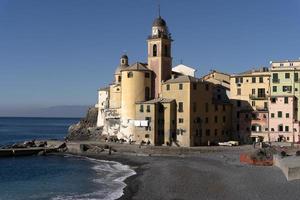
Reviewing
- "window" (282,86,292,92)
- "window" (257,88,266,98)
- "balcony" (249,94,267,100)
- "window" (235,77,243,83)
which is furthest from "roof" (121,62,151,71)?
"window" (282,86,292,92)

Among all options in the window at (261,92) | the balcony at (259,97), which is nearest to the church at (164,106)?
the balcony at (259,97)

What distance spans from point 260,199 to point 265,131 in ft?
147

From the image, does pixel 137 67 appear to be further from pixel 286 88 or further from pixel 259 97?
pixel 286 88

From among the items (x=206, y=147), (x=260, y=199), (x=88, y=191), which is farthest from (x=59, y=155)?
(x=260, y=199)

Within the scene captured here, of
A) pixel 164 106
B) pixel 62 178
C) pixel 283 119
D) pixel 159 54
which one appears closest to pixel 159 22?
pixel 159 54

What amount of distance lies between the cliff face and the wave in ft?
85.0

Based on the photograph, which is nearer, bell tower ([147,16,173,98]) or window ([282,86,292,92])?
window ([282,86,292,92])

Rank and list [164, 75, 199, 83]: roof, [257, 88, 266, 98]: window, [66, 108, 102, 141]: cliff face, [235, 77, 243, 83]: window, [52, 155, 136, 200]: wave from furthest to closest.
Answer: [66, 108, 102, 141]: cliff face < [235, 77, 243, 83]: window < [257, 88, 266, 98]: window < [164, 75, 199, 83]: roof < [52, 155, 136, 200]: wave

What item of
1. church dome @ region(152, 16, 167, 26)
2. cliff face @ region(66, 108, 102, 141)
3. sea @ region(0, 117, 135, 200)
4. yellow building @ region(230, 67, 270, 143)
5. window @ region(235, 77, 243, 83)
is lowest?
sea @ region(0, 117, 135, 200)

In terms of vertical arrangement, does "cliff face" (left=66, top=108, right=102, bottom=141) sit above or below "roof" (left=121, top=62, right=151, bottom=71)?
below

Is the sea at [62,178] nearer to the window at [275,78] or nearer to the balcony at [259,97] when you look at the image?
the balcony at [259,97]

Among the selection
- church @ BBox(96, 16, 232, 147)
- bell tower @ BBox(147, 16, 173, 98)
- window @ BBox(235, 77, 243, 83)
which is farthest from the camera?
window @ BBox(235, 77, 243, 83)

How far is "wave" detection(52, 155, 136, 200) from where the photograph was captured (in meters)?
43.2

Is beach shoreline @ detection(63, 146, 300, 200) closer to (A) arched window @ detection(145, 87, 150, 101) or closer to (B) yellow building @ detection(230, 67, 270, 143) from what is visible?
(A) arched window @ detection(145, 87, 150, 101)
